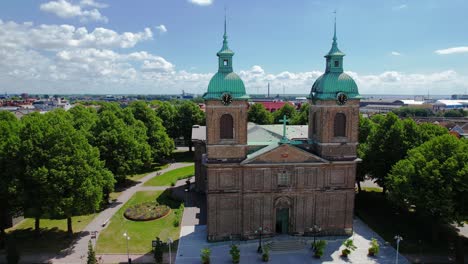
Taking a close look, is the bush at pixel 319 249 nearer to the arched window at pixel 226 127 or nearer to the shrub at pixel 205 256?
the shrub at pixel 205 256

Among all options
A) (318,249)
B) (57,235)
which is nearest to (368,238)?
(318,249)

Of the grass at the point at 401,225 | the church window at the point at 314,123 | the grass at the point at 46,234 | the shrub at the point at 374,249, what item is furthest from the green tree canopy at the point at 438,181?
the grass at the point at 46,234

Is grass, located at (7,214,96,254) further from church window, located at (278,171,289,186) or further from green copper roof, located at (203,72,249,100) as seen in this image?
church window, located at (278,171,289,186)

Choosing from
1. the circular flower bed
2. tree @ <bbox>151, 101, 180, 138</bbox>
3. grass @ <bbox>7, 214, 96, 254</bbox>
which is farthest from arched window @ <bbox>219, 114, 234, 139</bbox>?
tree @ <bbox>151, 101, 180, 138</bbox>

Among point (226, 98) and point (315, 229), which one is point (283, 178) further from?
point (226, 98)

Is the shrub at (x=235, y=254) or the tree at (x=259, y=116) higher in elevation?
the tree at (x=259, y=116)

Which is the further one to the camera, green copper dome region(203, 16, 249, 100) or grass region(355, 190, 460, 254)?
grass region(355, 190, 460, 254)
